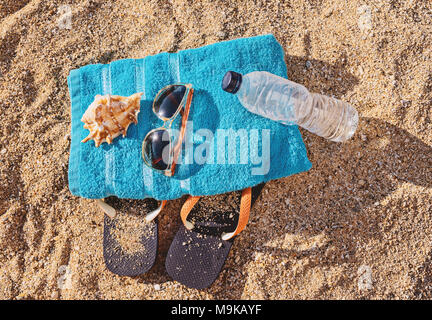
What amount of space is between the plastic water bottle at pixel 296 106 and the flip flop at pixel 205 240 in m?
0.43

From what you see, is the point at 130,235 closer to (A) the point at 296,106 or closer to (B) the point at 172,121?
(B) the point at 172,121

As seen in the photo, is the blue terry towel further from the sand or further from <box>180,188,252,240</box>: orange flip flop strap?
the sand

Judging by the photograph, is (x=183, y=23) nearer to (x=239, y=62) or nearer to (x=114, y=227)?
(x=239, y=62)

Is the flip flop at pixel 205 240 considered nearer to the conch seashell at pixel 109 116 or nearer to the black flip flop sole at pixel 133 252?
the black flip flop sole at pixel 133 252

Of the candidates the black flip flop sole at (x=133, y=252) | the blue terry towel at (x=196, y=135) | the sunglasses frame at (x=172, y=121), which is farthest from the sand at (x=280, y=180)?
the sunglasses frame at (x=172, y=121)

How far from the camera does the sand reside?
1827 mm

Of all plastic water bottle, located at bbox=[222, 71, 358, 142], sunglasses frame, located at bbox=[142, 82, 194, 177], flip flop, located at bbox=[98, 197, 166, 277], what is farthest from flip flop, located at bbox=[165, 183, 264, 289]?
plastic water bottle, located at bbox=[222, 71, 358, 142]

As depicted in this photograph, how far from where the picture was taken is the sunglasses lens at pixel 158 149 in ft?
5.74

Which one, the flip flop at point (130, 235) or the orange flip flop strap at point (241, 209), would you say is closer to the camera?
the orange flip flop strap at point (241, 209)
